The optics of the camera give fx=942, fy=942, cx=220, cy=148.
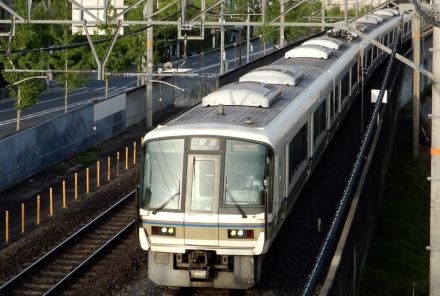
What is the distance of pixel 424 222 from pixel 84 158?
9.78 m

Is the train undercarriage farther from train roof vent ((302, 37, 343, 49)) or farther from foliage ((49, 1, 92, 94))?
foliage ((49, 1, 92, 94))

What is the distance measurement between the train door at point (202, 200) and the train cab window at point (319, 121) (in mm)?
5999

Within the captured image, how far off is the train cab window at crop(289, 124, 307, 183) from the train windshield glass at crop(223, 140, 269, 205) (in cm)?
201

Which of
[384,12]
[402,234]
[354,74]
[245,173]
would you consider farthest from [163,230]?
[384,12]

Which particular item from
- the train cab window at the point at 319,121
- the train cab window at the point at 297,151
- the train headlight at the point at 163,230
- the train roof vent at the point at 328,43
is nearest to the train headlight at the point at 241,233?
the train headlight at the point at 163,230

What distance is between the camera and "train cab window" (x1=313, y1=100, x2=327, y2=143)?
63.5 feet

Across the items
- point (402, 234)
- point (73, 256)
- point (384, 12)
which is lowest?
point (402, 234)

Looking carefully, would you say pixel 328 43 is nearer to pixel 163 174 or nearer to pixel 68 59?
pixel 68 59

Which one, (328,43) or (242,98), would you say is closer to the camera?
(242,98)

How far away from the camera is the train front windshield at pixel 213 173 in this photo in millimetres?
13492

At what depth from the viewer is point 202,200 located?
1348 cm

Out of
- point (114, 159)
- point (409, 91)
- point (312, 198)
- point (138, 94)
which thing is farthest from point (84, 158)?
point (409, 91)

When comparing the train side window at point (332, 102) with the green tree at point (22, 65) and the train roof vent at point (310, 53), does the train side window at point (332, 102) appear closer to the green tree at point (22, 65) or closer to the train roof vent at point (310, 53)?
the train roof vent at point (310, 53)

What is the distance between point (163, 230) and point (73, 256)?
4031mm
